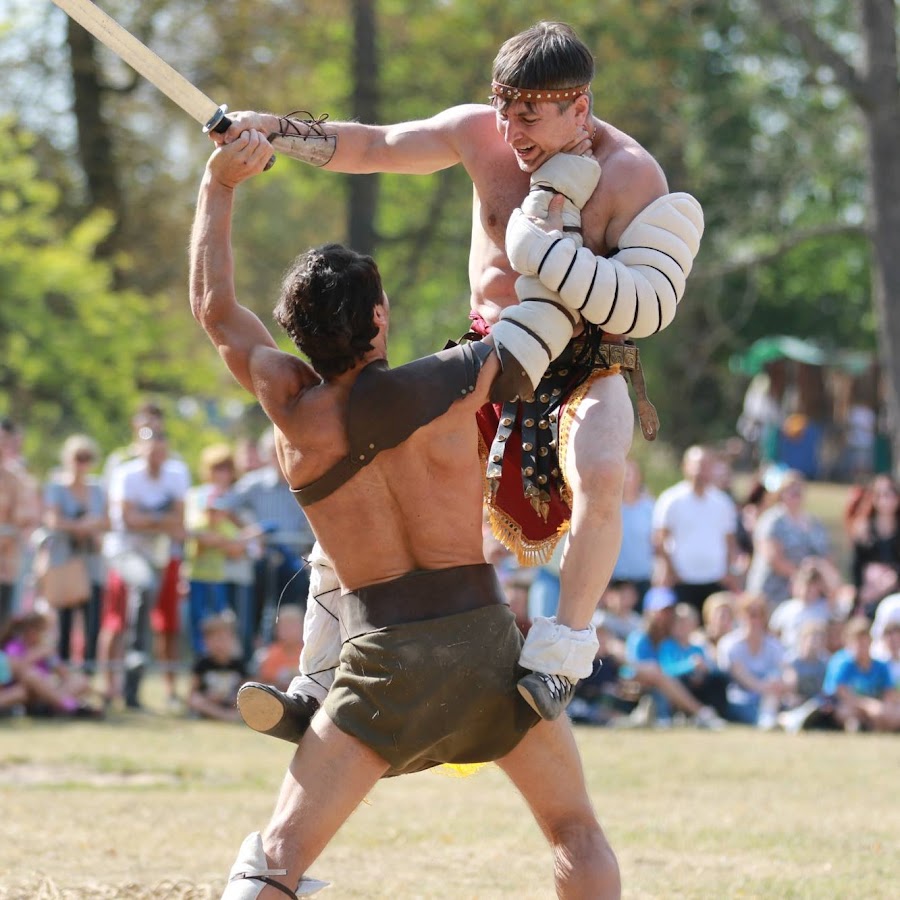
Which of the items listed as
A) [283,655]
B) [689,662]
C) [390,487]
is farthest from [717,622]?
[390,487]

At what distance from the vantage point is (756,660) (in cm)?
1117

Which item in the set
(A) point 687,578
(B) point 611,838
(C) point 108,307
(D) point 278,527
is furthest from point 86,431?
(B) point 611,838

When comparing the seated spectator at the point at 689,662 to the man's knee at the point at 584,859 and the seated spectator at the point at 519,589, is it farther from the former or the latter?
the man's knee at the point at 584,859

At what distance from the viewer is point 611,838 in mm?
6953

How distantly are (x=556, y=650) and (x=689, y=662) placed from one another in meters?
7.20

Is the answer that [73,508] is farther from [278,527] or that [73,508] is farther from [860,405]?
[860,405]

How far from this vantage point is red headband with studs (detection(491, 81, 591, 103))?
14.0 ft

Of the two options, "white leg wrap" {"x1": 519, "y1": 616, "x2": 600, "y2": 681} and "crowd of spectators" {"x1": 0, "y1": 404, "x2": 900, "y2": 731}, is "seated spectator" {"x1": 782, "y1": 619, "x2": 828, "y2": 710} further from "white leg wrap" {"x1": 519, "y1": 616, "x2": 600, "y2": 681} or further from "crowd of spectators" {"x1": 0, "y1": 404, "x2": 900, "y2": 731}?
"white leg wrap" {"x1": 519, "y1": 616, "x2": 600, "y2": 681}

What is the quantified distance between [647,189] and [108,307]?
14606mm

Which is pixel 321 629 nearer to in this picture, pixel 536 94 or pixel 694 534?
pixel 536 94

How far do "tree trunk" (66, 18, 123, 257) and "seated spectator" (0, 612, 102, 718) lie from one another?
1197 cm

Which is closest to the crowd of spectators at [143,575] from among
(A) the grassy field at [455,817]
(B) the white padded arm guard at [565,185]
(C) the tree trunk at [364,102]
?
(A) the grassy field at [455,817]

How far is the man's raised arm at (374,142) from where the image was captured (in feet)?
15.3

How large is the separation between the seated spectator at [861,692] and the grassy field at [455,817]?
25 cm
